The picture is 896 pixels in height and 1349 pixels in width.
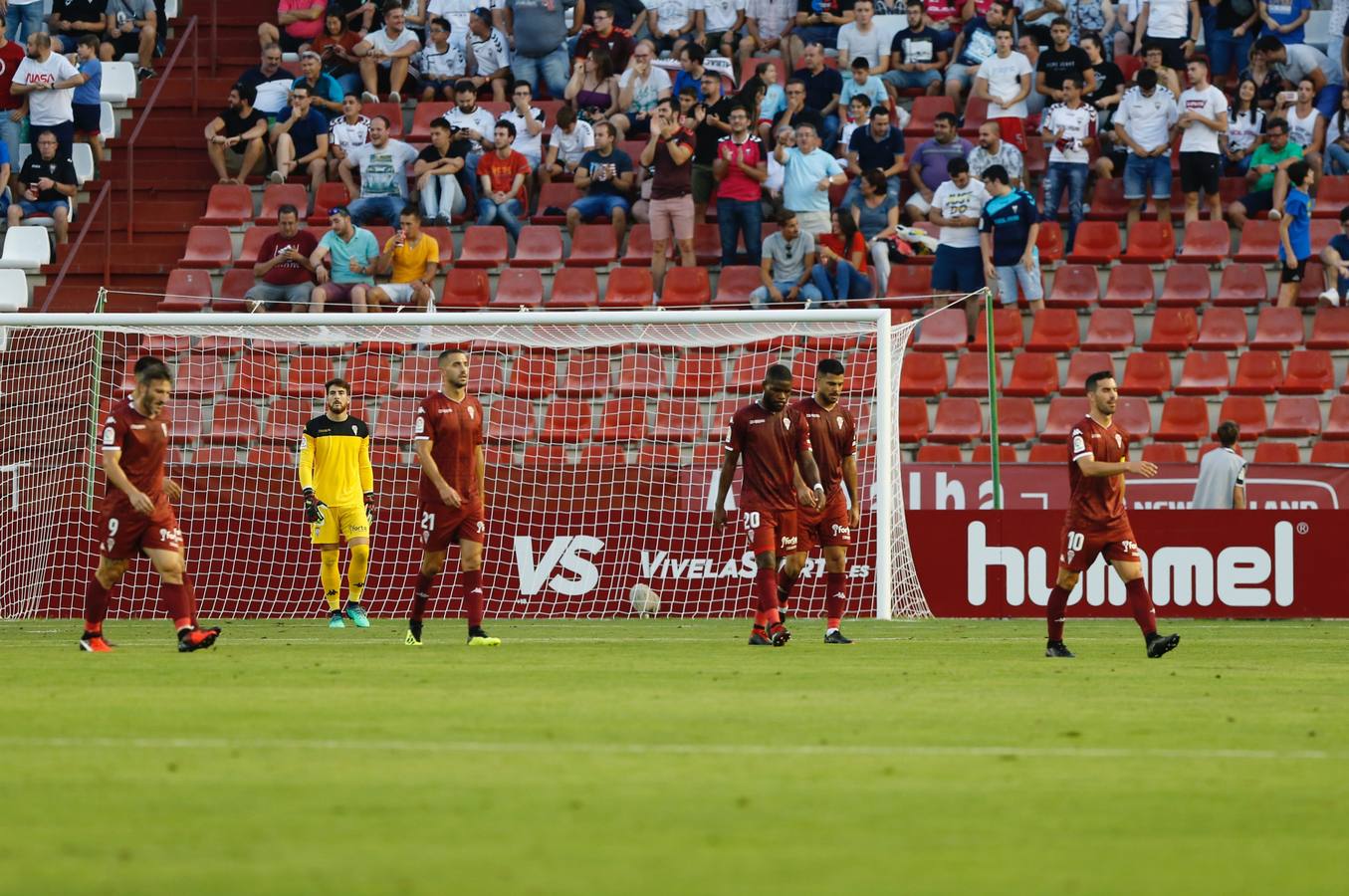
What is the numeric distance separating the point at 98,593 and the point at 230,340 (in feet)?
30.2

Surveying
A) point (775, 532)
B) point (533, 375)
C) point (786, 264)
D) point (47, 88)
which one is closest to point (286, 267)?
point (533, 375)

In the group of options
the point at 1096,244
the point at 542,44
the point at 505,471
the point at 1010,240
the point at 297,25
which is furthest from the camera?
the point at 297,25

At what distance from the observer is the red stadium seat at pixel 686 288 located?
2497cm

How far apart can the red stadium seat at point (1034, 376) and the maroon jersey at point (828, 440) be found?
8.20 metres

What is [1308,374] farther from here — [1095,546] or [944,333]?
[1095,546]

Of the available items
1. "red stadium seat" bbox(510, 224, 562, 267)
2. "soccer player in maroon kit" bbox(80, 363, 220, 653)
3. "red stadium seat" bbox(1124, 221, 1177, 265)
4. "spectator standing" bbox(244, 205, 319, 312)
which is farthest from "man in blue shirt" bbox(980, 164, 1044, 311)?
"soccer player in maroon kit" bbox(80, 363, 220, 653)

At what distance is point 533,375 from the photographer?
22938mm

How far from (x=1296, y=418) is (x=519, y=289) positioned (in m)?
9.48

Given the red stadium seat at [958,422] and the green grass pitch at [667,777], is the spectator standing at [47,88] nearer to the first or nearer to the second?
the red stadium seat at [958,422]

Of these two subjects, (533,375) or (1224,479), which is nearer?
(1224,479)

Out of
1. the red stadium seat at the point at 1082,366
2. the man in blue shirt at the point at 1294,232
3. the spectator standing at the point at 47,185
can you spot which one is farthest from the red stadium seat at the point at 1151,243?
the spectator standing at the point at 47,185

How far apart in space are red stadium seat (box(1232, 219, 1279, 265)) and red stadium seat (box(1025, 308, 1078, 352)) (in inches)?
90.6

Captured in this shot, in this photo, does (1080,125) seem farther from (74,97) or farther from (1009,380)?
(74,97)

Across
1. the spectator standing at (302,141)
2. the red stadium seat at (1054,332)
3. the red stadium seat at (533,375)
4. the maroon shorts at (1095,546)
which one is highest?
the spectator standing at (302,141)
